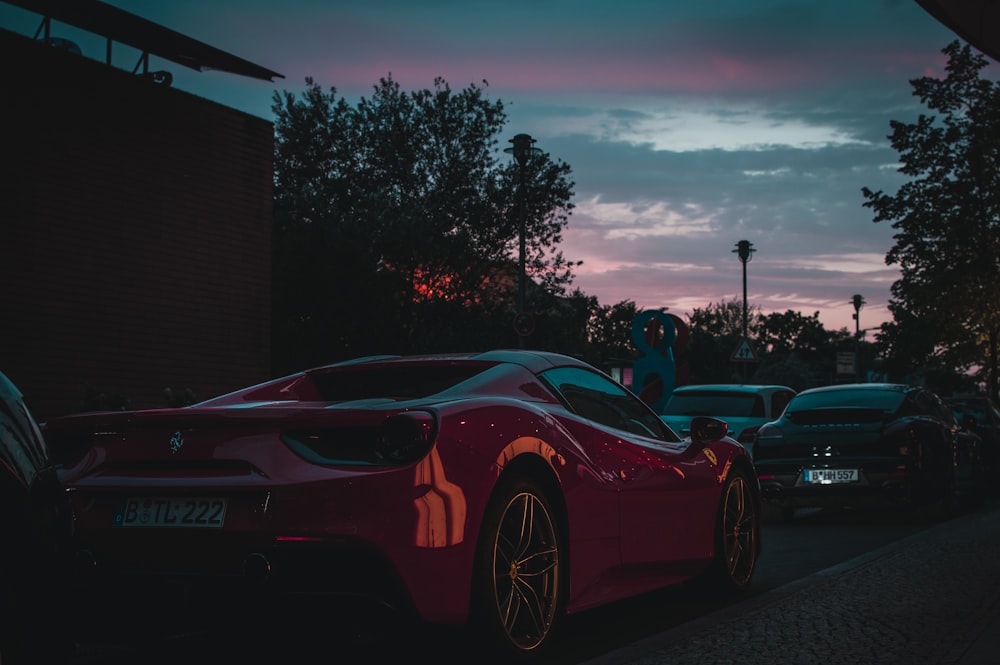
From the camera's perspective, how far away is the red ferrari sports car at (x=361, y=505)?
446 cm

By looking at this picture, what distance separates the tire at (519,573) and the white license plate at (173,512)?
997mm

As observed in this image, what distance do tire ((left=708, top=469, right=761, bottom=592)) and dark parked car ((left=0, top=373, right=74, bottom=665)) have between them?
183 inches

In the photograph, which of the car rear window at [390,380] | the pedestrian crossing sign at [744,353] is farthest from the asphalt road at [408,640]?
the pedestrian crossing sign at [744,353]

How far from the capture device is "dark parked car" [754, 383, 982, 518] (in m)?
12.8

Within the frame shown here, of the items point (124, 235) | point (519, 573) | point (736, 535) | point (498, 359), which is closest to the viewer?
point (519, 573)

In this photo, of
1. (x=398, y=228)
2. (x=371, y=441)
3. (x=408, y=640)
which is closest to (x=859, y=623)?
(x=408, y=640)

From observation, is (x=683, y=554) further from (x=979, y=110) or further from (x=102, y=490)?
(x=979, y=110)

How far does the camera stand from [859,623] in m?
6.04

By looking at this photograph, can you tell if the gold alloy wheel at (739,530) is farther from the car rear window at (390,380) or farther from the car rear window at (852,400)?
the car rear window at (852,400)

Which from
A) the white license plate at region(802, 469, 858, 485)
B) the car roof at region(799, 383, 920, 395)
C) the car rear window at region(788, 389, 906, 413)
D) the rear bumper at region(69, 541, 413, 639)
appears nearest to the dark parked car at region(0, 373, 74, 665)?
the rear bumper at region(69, 541, 413, 639)

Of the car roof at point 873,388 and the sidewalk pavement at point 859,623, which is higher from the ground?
the car roof at point 873,388

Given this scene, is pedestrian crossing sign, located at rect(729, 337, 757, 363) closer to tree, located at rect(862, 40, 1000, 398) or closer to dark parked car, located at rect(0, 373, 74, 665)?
tree, located at rect(862, 40, 1000, 398)

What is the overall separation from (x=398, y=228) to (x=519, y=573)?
115 feet

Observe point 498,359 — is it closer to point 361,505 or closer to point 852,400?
point 361,505
